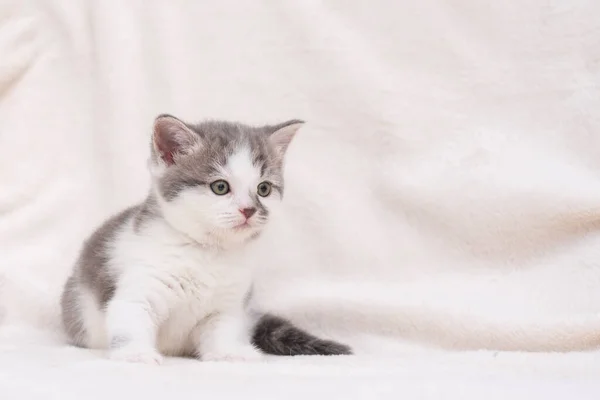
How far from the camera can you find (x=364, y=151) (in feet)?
6.36

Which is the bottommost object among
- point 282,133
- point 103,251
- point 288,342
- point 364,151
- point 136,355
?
point 136,355

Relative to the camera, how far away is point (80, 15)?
6.90ft

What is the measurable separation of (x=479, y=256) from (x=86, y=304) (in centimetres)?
98

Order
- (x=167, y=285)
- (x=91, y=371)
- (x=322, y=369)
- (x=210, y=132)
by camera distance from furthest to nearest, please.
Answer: (x=210, y=132), (x=167, y=285), (x=322, y=369), (x=91, y=371)

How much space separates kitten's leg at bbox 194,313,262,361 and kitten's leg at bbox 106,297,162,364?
0.43 ft

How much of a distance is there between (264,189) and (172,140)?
0.76 feet

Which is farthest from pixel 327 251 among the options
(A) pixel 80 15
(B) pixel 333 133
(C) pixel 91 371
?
(A) pixel 80 15

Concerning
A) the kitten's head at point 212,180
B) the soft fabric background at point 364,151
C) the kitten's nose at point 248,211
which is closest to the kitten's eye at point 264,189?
the kitten's head at point 212,180

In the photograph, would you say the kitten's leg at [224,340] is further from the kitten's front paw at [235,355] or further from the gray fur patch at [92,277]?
the gray fur patch at [92,277]

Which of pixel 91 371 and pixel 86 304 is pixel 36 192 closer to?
pixel 86 304

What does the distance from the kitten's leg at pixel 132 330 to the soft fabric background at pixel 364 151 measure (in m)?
0.08

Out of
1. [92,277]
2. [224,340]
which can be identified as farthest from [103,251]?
[224,340]

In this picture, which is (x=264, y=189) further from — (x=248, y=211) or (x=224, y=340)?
(x=224, y=340)

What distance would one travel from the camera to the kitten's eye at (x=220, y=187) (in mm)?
1453
